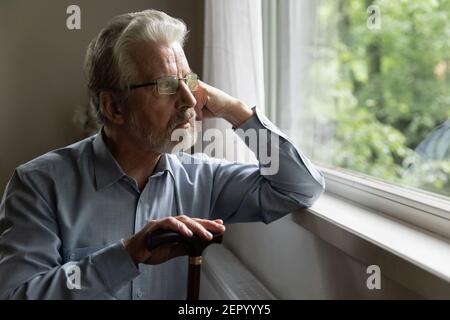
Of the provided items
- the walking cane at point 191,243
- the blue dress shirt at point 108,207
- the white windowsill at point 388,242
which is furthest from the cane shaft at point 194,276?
the white windowsill at point 388,242

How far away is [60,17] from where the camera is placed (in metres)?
2.23

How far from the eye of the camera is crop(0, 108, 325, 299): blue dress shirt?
0.90m

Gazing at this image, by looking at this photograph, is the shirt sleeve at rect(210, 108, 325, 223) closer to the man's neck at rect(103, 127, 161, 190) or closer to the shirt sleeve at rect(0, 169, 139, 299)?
the man's neck at rect(103, 127, 161, 190)

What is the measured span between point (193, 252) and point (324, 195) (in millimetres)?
634

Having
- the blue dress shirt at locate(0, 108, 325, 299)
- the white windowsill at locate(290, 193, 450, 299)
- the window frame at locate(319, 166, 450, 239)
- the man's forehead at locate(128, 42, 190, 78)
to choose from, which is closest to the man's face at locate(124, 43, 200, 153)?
the man's forehead at locate(128, 42, 190, 78)

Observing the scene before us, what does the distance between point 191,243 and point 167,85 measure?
0.42 m

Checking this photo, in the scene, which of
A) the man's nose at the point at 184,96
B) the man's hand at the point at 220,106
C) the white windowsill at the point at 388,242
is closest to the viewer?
the white windowsill at the point at 388,242

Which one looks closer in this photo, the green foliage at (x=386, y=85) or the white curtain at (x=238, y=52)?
the green foliage at (x=386, y=85)

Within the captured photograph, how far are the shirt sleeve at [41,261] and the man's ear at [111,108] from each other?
0.25 metres

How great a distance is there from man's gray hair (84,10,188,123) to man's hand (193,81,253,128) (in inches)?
5.9

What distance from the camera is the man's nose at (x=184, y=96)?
1086 millimetres

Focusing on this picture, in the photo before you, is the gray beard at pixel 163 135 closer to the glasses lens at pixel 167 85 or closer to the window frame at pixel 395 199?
the glasses lens at pixel 167 85
